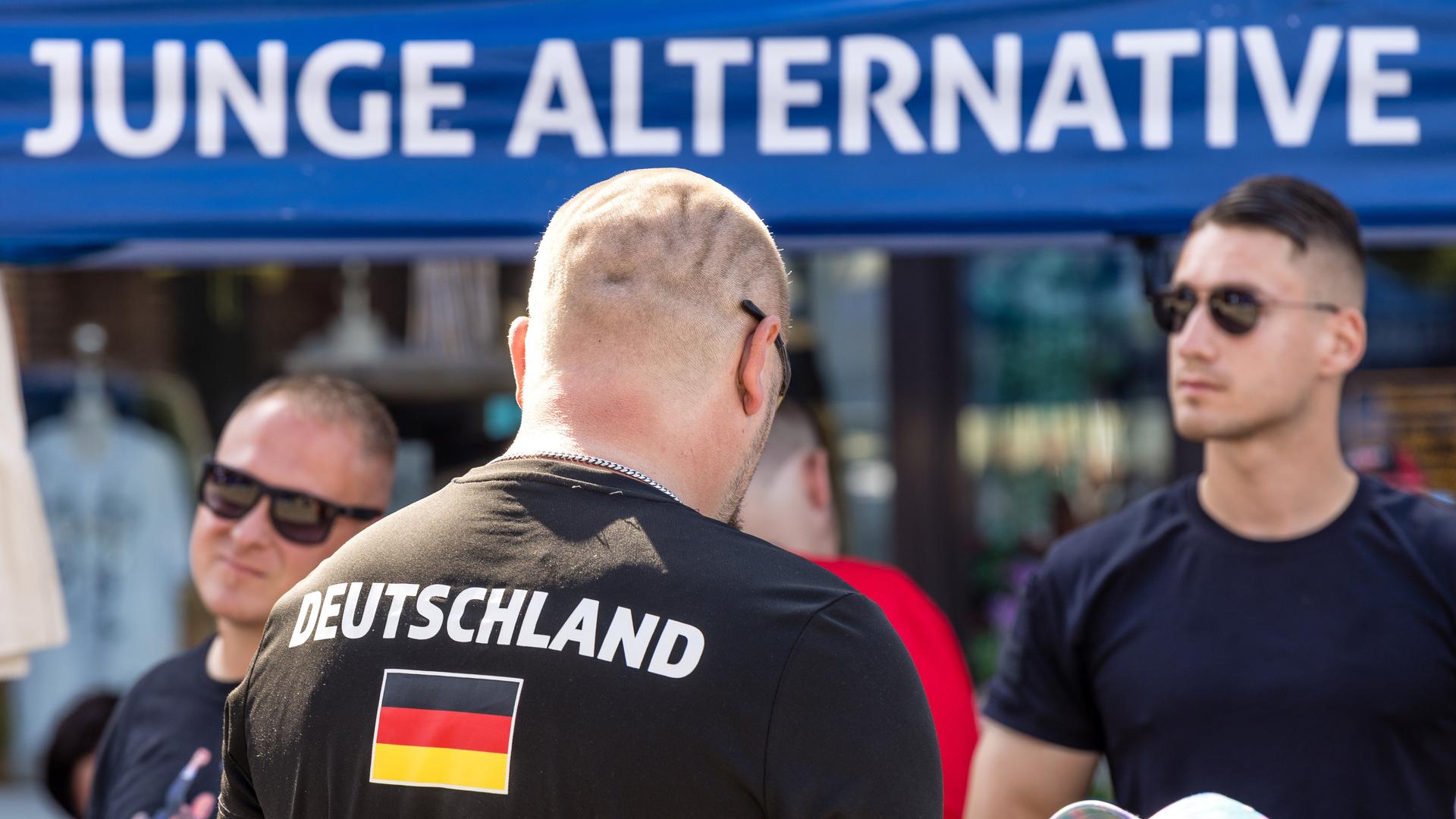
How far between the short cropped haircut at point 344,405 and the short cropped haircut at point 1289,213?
1.50m

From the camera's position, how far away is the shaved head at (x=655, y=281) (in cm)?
149

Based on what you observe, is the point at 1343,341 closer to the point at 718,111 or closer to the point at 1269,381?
the point at 1269,381

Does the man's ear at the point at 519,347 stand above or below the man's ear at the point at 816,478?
above

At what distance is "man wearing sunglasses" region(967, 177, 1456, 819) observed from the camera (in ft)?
7.54

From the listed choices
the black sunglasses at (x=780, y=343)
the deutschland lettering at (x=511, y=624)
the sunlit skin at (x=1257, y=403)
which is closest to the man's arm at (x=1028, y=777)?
the sunlit skin at (x=1257, y=403)

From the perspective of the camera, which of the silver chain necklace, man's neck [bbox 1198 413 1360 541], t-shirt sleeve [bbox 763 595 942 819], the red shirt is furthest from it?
the red shirt

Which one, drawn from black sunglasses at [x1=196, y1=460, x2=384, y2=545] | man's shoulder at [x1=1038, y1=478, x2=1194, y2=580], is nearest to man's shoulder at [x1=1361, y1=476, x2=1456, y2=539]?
man's shoulder at [x1=1038, y1=478, x2=1194, y2=580]

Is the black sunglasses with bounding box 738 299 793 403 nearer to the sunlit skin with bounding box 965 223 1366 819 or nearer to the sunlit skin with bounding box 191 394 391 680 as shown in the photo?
the sunlit skin with bounding box 965 223 1366 819

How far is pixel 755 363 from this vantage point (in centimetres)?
152

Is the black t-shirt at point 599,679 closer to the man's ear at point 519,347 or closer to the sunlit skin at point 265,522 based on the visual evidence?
the man's ear at point 519,347

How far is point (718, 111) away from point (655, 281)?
938 millimetres

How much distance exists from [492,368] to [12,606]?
10.8ft

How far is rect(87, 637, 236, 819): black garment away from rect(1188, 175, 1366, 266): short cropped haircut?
1.87 meters

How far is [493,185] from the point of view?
93.7 inches
